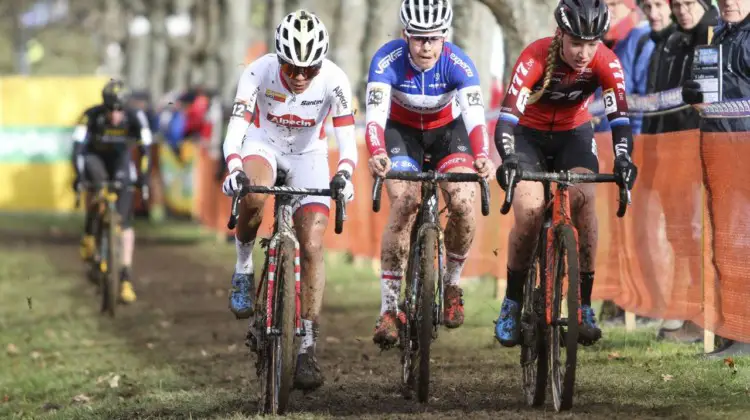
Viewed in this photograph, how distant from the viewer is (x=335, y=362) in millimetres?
11031

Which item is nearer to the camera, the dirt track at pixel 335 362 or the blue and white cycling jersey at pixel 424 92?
the dirt track at pixel 335 362

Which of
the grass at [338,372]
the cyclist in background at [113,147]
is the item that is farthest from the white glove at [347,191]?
the cyclist in background at [113,147]

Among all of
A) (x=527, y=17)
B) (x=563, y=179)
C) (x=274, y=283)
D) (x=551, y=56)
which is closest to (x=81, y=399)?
(x=274, y=283)

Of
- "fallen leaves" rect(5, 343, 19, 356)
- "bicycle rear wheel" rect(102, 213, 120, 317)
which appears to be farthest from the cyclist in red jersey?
"bicycle rear wheel" rect(102, 213, 120, 317)

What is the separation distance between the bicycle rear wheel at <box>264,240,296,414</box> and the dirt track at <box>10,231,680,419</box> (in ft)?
0.83

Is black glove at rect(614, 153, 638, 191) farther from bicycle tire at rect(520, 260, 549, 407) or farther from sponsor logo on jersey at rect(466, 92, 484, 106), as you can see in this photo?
sponsor logo on jersey at rect(466, 92, 484, 106)

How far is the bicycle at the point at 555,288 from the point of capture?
778 centimetres

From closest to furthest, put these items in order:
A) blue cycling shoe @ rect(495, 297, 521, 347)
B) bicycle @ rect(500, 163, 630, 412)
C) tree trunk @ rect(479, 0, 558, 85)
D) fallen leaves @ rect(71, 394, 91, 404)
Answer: bicycle @ rect(500, 163, 630, 412) → blue cycling shoe @ rect(495, 297, 521, 347) → fallen leaves @ rect(71, 394, 91, 404) → tree trunk @ rect(479, 0, 558, 85)

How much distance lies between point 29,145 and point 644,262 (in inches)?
1081

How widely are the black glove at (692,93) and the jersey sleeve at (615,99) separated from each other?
1.58 metres

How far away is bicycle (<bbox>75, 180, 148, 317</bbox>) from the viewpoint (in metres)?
14.9

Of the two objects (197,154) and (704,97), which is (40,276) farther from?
(704,97)

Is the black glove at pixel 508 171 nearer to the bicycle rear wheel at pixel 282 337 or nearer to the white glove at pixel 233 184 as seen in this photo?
the bicycle rear wheel at pixel 282 337

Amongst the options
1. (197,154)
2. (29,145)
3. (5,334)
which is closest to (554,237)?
(5,334)
